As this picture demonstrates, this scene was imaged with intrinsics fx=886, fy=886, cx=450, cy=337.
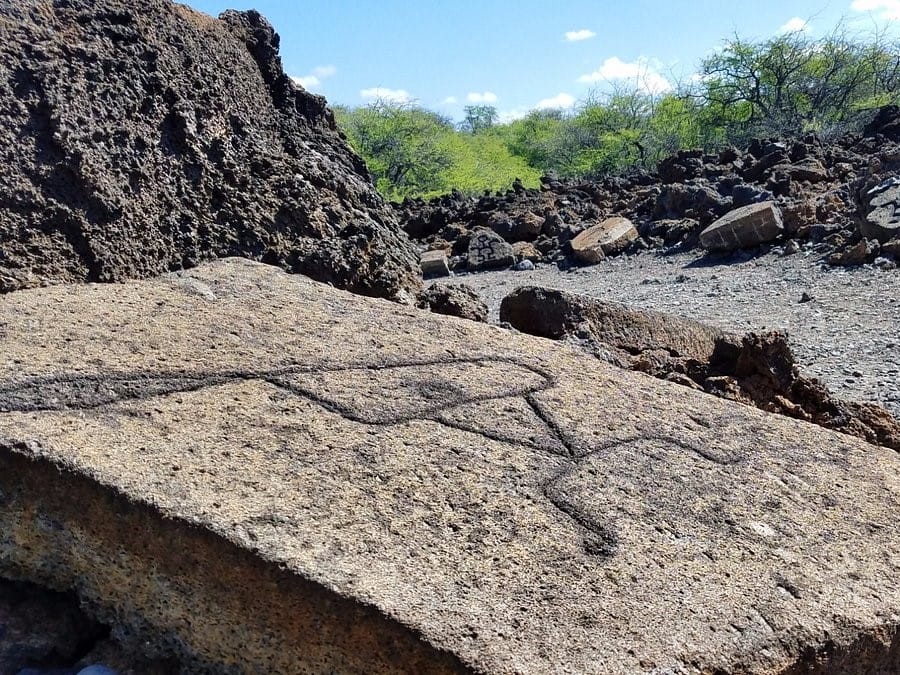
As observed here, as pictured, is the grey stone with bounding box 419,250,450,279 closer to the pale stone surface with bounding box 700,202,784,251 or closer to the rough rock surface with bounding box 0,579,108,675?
the pale stone surface with bounding box 700,202,784,251

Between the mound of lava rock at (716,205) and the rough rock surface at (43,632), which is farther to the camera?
the mound of lava rock at (716,205)

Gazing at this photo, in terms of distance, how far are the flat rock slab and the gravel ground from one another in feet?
7.64

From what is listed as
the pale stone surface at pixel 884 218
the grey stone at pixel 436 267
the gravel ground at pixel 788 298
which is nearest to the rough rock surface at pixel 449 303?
the gravel ground at pixel 788 298

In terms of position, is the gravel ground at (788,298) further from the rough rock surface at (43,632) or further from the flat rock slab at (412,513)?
the rough rock surface at (43,632)

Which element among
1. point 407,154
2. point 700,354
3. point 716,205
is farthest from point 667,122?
point 700,354

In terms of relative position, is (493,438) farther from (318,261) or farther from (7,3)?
(7,3)

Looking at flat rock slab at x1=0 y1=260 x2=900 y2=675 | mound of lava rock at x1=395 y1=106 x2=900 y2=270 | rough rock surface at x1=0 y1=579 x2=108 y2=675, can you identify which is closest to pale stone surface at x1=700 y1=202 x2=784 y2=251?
mound of lava rock at x1=395 y1=106 x2=900 y2=270

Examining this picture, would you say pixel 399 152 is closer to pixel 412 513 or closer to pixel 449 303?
pixel 449 303

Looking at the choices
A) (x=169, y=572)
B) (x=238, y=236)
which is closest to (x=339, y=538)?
(x=169, y=572)

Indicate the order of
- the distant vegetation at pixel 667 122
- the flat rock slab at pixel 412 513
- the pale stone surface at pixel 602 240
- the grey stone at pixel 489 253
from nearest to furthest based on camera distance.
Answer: the flat rock slab at pixel 412 513 < the pale stone surface at pixel 602 240 < the grey stone at pixel 489 253 < the distant vegetation at pixel 667 122

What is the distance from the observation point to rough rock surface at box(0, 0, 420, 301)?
6.86ft

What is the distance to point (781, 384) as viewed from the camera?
2.46 m

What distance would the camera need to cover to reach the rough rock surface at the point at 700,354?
7.68 ft

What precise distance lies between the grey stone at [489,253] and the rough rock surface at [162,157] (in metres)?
6.64
